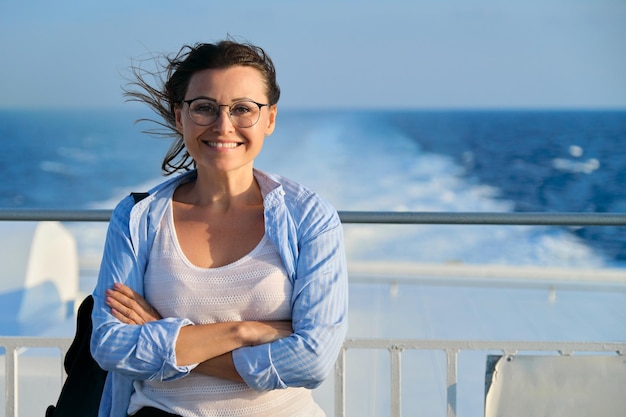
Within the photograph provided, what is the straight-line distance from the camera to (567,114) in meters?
48.8

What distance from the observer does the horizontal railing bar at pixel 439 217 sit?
84.5 inches

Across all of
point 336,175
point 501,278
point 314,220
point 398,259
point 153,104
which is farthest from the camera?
point 336,175

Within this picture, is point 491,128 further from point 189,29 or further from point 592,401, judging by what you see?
point 592,401

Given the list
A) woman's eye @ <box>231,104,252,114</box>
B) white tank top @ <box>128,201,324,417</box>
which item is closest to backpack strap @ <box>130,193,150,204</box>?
white tank top @ <box>128,201,324,417</box>

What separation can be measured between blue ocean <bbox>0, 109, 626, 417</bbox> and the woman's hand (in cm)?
159

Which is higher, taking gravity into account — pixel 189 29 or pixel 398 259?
pixel 189 29

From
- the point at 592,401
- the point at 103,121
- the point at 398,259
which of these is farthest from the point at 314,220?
the point at 103,121

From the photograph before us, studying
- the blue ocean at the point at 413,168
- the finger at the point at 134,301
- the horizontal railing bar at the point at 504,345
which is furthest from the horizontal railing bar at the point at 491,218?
the blue ocean at the point at 413,168

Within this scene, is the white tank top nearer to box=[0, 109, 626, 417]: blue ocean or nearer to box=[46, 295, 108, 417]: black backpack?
box=[46, 295, 108, 417]: black backpack

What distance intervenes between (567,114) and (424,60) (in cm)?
1330

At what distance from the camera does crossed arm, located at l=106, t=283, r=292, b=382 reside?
4.68 feet

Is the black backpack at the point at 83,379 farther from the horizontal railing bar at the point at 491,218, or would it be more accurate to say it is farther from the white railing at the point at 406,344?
the horizontal railing bar at the point at 491,218

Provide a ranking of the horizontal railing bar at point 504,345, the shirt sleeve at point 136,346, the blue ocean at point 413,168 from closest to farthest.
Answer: the shirt sleeve at point 136,346, the horizontal railing bar at point 504,345, the blue ocean at point 413,168

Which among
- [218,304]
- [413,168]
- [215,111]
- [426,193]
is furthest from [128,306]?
[413,168]
